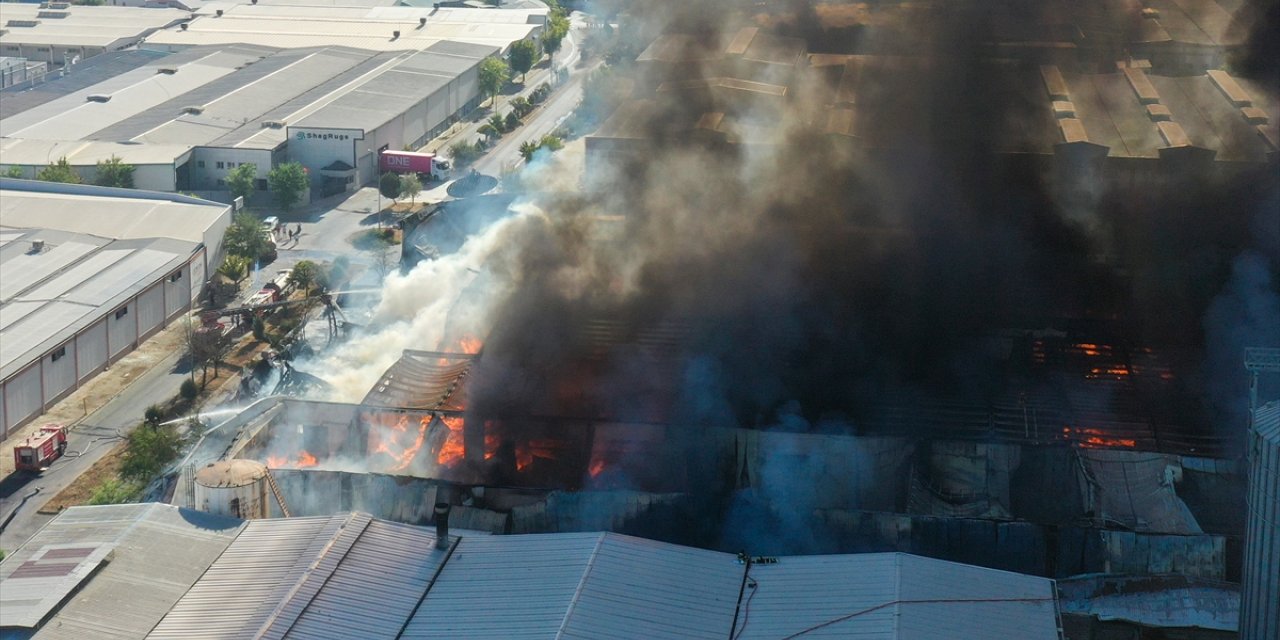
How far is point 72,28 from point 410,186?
29084 millimetres

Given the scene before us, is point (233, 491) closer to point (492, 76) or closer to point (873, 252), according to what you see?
point (873, 252)

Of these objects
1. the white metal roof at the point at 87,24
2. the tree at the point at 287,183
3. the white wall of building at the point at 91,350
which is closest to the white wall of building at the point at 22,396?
the white wall of building at the point at 91,350

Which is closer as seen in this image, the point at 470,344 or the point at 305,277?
the point at 470,344

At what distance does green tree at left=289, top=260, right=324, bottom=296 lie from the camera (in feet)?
114

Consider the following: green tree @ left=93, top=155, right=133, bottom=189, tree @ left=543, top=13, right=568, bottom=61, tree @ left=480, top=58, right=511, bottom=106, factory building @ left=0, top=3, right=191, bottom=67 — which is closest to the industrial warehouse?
green tree @ left=93, top=155, right=133, bottom=189

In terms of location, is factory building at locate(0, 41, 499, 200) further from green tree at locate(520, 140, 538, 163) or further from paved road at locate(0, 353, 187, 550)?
paved road at locate(0, 353, 187, 550)

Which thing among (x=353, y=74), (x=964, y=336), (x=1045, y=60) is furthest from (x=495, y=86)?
(x=964, y=336)

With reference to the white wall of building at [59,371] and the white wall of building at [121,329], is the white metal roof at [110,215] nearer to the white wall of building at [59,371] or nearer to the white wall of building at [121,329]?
the white wall of building at [121,329]

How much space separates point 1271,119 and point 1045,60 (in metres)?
4.63

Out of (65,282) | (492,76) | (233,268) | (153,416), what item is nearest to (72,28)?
A: (492,76)

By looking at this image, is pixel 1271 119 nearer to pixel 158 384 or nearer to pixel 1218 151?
pixel 1218 151

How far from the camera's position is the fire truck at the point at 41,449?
2553 cm

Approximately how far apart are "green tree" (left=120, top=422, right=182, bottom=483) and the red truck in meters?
21.6

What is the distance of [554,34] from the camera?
63219mm
